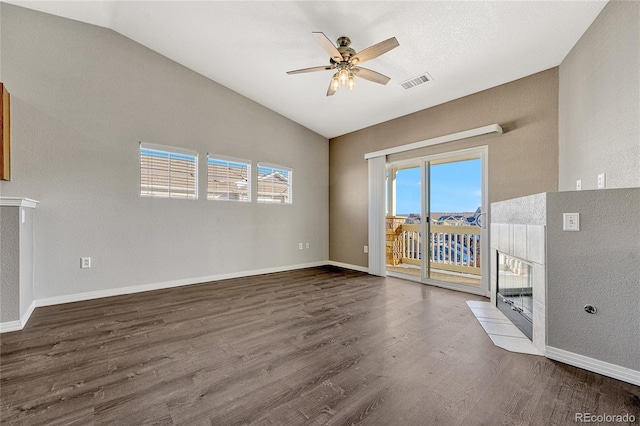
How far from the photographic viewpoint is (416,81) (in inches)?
147

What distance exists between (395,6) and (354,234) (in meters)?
4.00

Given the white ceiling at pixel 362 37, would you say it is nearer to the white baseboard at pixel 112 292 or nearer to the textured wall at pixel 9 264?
the textured wall at pixel 9 264

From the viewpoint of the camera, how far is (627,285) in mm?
1773

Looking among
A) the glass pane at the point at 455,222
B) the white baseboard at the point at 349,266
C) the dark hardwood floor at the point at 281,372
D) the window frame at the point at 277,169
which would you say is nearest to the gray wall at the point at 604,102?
the glass pane at the point at 455,222

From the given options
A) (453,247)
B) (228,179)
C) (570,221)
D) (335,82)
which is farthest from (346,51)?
(453,247)

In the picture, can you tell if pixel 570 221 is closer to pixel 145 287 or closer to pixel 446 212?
pixel 446 212

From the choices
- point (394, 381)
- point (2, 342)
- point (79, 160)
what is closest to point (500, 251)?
point (394, 381)

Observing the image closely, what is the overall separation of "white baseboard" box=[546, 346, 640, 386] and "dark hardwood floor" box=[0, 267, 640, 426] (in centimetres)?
6

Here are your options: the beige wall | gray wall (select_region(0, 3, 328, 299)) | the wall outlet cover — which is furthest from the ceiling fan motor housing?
the wall outlet cover

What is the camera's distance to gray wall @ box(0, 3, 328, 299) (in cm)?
326

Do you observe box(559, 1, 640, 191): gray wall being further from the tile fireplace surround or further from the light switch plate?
the tile fireplace surround

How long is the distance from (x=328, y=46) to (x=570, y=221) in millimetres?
2634

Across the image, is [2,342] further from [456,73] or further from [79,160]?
[456,73]

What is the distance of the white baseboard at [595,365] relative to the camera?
5.68 feet
